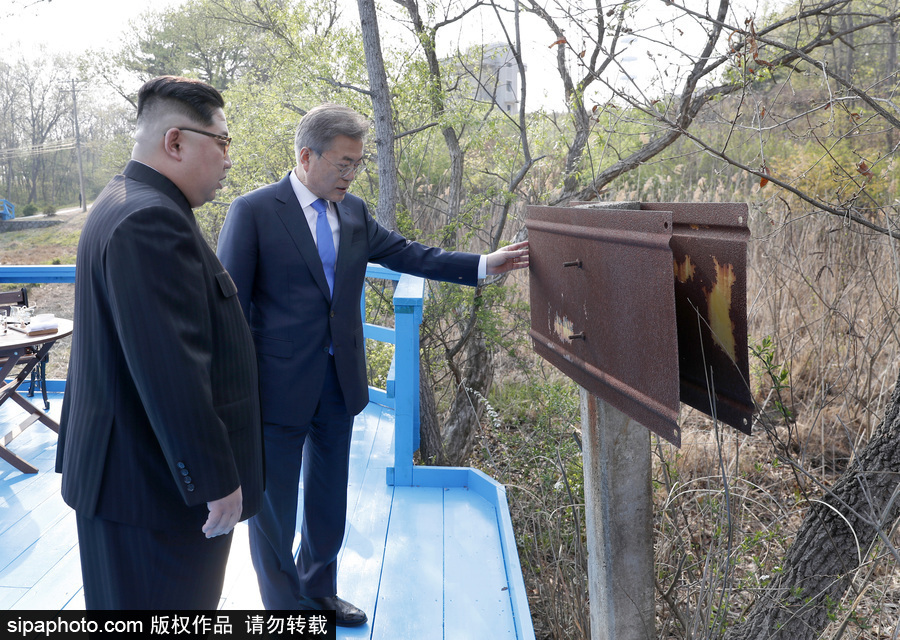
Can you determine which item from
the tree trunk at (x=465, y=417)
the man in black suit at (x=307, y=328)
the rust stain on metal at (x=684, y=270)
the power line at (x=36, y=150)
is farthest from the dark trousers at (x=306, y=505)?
the power line at (x=36, y=150)

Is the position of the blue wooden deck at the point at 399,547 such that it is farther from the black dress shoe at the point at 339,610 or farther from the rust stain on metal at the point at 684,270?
the rust stain on metal at the point at 684,270

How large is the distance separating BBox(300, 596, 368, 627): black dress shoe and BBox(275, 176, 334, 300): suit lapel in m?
1.14

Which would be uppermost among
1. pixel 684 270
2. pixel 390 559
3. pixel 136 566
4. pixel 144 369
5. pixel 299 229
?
pixel 299 229

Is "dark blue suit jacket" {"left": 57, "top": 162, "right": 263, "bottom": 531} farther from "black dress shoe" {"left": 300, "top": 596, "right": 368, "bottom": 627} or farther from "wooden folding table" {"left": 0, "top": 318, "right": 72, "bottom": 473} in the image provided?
"wooden folding table" {"left": 0, "top": 318, "right": 72, "bottom": 473}

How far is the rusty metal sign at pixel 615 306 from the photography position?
1.47 m

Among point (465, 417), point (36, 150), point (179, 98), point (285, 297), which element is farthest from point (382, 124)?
point (36, 150)

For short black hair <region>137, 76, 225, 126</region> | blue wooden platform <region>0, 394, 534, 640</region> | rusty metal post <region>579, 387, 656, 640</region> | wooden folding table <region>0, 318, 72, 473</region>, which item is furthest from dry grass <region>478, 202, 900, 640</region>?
wooden folding table <region>0, 318, 72, 473</region>

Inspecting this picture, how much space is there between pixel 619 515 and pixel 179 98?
1682 mm

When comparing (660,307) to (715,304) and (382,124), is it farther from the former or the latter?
(382,124)

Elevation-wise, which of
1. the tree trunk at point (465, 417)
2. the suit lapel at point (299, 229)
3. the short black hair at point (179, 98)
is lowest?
the tree trunk at point (465, 417)

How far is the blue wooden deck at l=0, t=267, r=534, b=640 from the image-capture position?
99.4 inches

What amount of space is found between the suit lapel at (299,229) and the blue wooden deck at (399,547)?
3.28 ft

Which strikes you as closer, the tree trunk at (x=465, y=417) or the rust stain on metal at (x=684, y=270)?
the rust stain on metal at (x=684, y=270)

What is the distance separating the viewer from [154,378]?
1386mm
